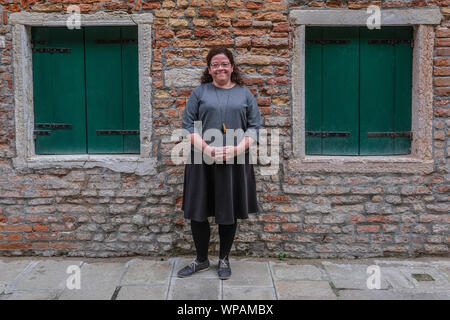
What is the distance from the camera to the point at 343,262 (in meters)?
3.80

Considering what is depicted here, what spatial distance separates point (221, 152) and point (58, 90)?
1703 mm

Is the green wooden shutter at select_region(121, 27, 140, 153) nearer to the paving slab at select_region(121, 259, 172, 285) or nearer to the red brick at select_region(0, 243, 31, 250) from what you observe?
the paving slab at select_region(121, 259, 172, 285)

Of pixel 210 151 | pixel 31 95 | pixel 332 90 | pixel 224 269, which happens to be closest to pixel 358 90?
pixel 332 90

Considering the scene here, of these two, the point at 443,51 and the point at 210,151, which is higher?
the point at 443,51

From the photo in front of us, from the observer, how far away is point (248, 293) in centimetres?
316

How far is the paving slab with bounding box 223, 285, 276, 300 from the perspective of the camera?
3.10 metres

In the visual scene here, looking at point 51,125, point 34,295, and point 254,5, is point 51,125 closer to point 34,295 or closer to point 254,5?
point 34,295

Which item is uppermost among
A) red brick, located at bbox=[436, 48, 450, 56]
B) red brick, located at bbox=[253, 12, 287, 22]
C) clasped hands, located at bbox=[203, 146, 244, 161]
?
red brick, located at bbox=[253, 12, 287, 22]

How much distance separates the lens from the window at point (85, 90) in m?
3.89

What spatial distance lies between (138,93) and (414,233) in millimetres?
2626

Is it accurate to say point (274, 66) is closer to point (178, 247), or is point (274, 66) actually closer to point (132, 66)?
point (132, 66)

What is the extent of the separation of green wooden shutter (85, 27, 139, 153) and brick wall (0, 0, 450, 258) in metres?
0.23

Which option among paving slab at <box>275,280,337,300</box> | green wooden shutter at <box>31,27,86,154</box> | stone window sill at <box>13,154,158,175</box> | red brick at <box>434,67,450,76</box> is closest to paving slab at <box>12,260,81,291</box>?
stone window sill at <box>13,154,158,175</box>

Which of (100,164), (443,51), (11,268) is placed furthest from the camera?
(100,164)
